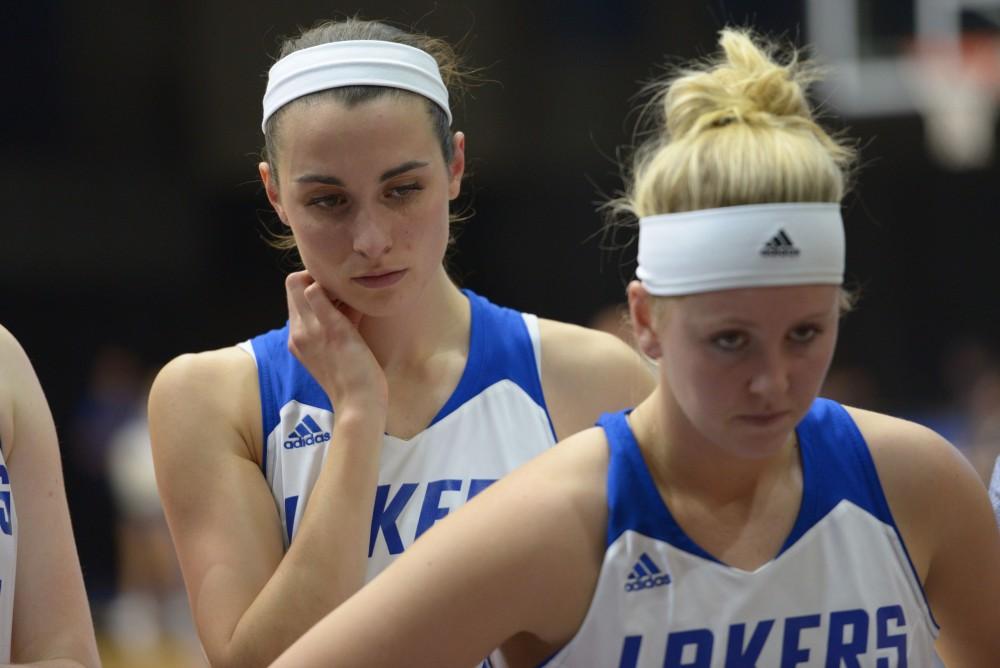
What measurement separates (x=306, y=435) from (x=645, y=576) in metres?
0.86

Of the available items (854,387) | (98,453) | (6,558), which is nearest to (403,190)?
(6,558)

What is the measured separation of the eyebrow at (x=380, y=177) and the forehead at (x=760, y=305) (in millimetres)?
731

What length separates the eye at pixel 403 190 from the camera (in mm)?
2695

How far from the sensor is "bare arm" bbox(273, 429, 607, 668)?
2148 mm

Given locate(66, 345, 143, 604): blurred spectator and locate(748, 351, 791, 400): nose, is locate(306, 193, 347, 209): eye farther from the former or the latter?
locate(66, 345, 143, 604): blurred spectator

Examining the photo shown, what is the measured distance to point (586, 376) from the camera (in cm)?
293

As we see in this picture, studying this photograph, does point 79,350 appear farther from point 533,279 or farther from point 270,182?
point 270,182

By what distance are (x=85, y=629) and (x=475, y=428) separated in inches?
32.2

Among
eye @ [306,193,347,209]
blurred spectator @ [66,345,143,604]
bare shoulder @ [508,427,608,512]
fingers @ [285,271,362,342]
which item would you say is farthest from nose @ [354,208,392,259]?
blurred spectator @ [66,345,143,604]

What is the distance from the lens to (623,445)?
2303 mm

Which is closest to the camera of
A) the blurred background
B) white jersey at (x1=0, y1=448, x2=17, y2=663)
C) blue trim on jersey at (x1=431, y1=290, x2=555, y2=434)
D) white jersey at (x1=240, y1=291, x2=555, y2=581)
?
white jersey at (x1=0, y1=448, x2=17, y2=663)

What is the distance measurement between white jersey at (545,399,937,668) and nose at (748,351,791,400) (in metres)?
0.24

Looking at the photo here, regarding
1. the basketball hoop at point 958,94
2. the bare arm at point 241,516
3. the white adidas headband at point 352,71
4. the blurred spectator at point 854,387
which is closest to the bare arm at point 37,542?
the bare arm at point 241,516

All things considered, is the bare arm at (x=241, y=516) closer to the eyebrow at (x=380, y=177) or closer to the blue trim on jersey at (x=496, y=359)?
the blue trim on jersey at (x=496, y=359)
